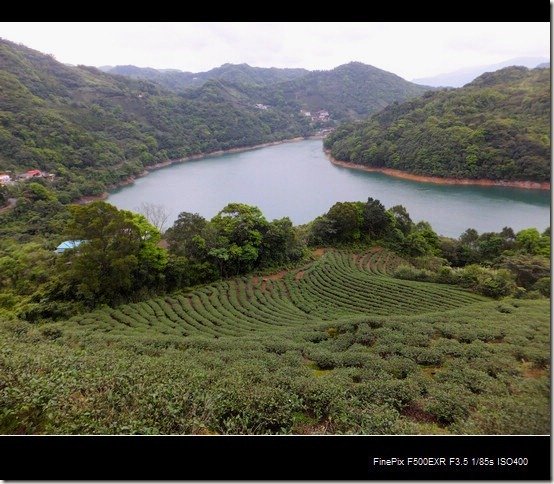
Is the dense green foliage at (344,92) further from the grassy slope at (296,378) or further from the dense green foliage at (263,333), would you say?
the grassy slope at (296,378)

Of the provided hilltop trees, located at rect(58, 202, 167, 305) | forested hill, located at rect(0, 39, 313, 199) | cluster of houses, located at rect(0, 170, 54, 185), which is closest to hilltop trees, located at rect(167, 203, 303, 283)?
hilltop trees, located at rect(58, 202, 167, 305)

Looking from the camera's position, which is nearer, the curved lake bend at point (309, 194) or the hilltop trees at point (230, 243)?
the hilltop trees at point (230, 243)

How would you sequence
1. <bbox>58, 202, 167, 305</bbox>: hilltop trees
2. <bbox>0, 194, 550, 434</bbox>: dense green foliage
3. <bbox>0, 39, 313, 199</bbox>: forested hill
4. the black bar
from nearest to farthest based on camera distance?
the black bar → <bbox>0, 194, 550, 434</bbox>: dense green foliage → <bbox>58, 202, 167, 305</bbox>: hilltop trees → <bbox>0, 39, 313, 199</bbox>: forested hill

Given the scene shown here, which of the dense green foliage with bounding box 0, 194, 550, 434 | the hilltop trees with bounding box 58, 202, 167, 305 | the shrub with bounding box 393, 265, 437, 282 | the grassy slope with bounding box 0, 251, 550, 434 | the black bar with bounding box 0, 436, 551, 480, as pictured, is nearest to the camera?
the black bar with bounding box 0, 436, 551, 480

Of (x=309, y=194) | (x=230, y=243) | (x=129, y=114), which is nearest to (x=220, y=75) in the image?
(x=129, y=114)

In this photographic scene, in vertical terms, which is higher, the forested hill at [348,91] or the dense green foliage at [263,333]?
the forested hill at [348,91]

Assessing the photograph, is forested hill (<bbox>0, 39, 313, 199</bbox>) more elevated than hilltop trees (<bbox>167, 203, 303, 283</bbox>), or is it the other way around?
forested hill (<bbox>0, 39, 313, 199</bbox>)

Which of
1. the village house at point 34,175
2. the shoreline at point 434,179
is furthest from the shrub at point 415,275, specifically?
the village house at point 34,175

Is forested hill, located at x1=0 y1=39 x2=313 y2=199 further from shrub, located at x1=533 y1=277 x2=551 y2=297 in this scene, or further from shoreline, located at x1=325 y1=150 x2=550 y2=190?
shrub, located at x1=533 y1=277 x2=551 y2=297
